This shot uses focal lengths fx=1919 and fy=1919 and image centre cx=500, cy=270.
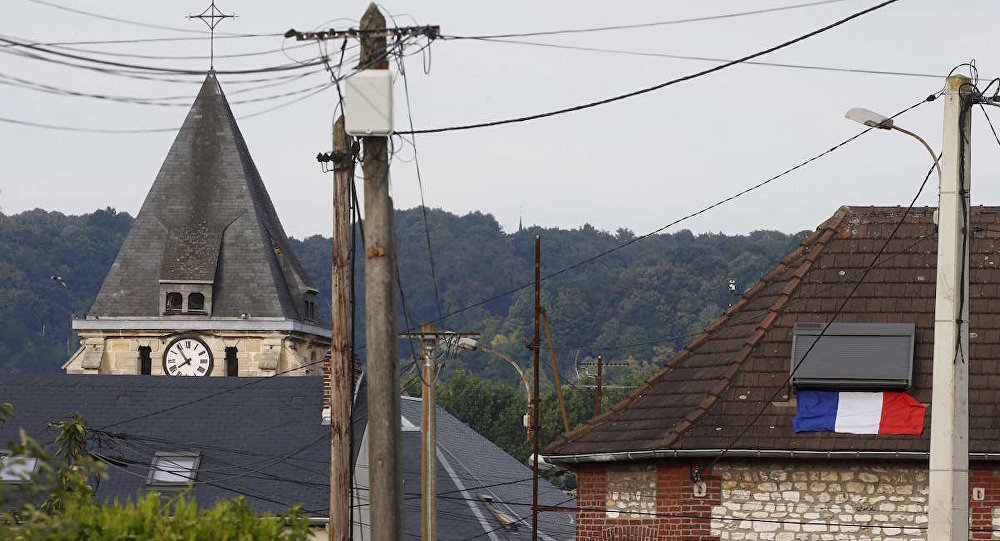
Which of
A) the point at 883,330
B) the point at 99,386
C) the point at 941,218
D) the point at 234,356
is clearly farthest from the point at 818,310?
the point at 234,356

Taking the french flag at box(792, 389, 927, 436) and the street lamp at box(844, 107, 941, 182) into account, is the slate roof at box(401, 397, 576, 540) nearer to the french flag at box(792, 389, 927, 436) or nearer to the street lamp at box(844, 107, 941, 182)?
the french flag at box(792, 389, 927, 436)

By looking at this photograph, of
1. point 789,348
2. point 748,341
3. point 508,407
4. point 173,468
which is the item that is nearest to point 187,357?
point 508,407

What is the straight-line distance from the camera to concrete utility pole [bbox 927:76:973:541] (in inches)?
693

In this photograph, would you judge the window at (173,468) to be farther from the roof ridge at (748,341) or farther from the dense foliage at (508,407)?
the dense foliage at (508,407)

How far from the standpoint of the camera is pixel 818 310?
2788cm

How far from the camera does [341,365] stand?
23.8 meters

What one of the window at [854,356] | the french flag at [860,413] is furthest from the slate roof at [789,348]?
the window at [854,356]

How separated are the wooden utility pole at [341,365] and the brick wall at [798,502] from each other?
511 centimetres

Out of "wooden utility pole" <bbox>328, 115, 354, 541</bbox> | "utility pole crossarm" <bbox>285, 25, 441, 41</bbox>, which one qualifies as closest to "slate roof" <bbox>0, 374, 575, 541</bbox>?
"wooden utility pole" <bbox>328, 115, 354, 541</bbox>

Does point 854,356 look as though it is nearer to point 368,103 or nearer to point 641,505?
point 641,505

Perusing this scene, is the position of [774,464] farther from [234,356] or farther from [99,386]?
[234,356]

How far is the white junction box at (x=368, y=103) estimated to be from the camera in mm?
15453

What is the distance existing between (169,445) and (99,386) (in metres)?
3.97

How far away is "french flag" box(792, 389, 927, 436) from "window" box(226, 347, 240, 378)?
4976 cm
